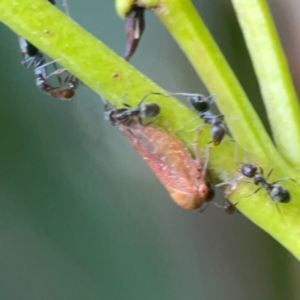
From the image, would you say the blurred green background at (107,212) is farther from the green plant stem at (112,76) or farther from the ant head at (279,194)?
the ant head at (279,194)

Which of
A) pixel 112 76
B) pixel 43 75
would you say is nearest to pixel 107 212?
pixel 43 75

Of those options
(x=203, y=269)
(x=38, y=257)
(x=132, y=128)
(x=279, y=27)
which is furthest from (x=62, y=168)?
(x=279, y=27)

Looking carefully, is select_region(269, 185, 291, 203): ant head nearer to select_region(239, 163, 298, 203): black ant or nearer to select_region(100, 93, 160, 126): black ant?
select_region(239, 163, 298, 203): black ant

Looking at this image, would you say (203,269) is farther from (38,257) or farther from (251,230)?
(38,257)

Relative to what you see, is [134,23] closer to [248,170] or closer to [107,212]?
[248,170]

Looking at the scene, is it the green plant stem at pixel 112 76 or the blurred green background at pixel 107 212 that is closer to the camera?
the green plant stem at pixel 112 76

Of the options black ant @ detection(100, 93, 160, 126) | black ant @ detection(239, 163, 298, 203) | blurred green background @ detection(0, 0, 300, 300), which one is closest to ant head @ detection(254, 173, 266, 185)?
black ant @ detection(239, 163, 298, 203)

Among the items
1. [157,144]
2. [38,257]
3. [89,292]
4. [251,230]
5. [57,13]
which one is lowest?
[251,230]

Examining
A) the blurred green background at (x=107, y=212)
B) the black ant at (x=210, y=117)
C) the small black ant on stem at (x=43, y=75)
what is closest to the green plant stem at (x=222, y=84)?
the black ant at (x=210, y=117)
